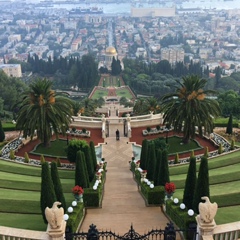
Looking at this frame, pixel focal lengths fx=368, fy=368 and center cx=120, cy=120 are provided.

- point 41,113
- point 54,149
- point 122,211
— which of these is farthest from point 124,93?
point 122,211

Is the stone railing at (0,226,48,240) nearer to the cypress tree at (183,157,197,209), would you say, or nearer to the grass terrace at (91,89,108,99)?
the cypress tree at (183,157,197,209)

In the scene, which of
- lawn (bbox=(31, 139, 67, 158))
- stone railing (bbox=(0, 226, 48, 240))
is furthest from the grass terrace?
stone railing (bbox=(0, 226, 48, 240))

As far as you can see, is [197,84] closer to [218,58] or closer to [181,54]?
[181,54]

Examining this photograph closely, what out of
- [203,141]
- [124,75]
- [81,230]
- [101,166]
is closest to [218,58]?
[124,75]

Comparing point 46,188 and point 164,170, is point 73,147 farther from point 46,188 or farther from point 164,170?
point 46,188

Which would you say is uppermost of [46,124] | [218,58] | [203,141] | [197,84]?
[197,84]
